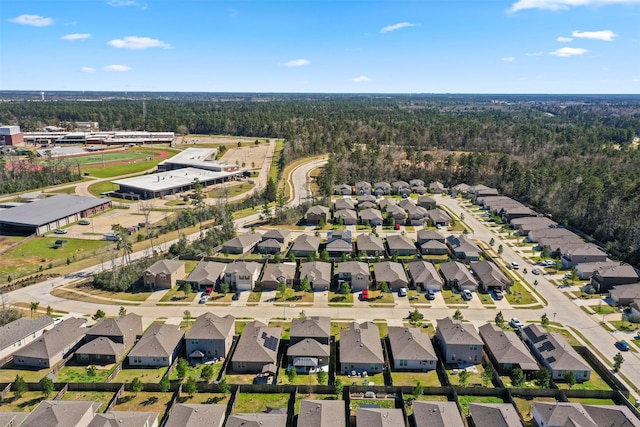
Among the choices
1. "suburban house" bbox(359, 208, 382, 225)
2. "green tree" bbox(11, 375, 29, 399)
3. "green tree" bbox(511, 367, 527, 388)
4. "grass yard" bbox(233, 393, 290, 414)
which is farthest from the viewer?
"suburban house" bbox(359, 208, 382, 225)

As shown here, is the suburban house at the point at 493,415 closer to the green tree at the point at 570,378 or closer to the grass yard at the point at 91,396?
the green tree at the point at 570,378

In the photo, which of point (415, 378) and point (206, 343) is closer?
point (415, 378)

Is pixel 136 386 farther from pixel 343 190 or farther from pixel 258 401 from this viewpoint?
pixel 343 190

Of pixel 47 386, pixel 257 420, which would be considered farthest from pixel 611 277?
pixel 47 386

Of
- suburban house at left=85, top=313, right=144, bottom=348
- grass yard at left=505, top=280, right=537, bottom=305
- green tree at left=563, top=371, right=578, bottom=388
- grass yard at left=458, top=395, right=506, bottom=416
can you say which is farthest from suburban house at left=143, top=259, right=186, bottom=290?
green tree at left=563, top=371, right=578, bottom=388

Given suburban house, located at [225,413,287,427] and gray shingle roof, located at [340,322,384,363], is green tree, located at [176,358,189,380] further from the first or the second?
gray shingle roof, located at [340,322,384,363]

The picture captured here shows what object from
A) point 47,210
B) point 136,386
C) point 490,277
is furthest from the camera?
point 47,210

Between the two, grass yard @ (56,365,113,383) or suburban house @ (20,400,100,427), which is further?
grass yard @ (56,365,113,383)
